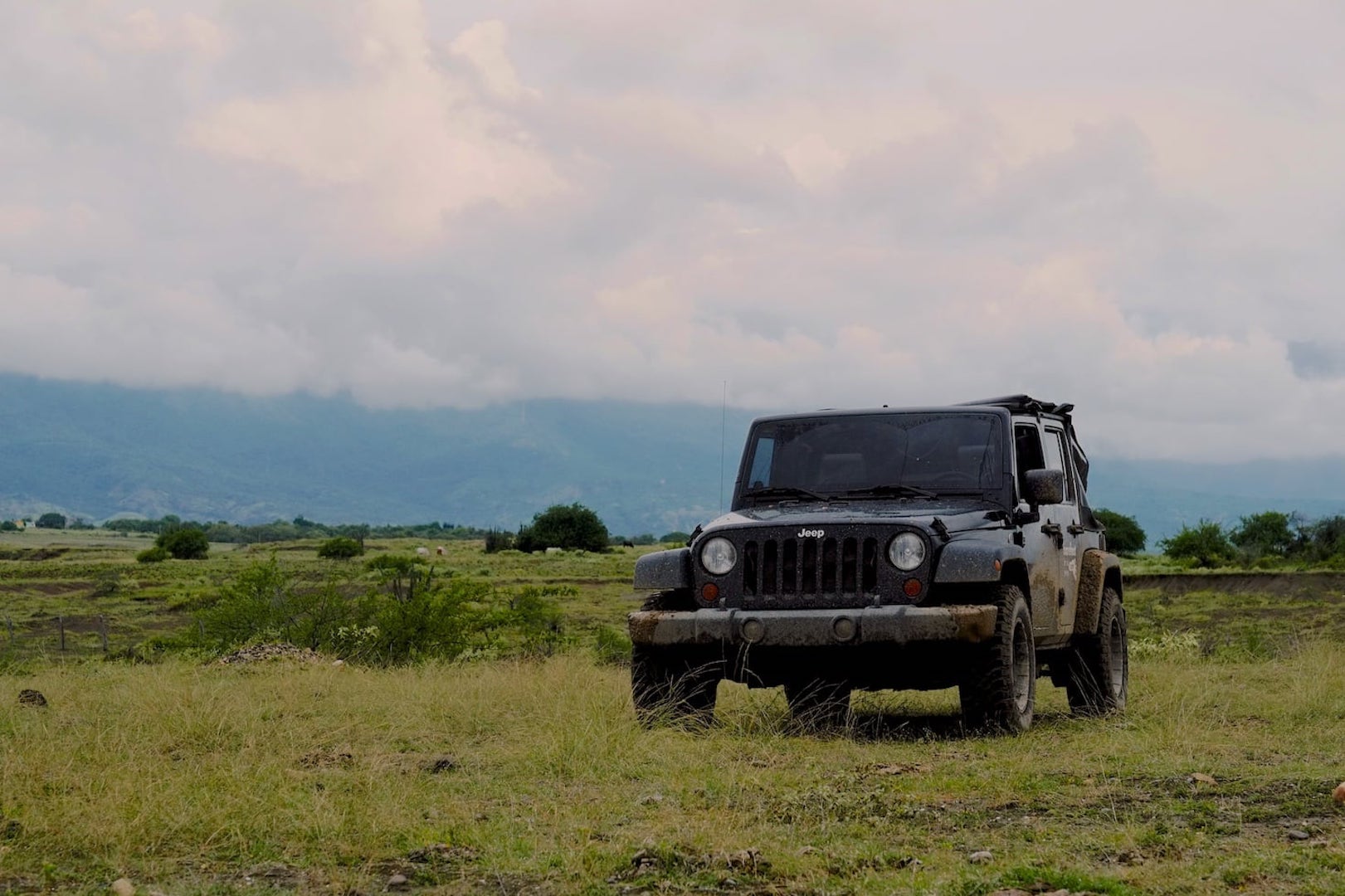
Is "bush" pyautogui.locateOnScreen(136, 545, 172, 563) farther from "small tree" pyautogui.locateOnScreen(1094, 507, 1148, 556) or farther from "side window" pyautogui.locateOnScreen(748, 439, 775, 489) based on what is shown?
"side window" pyautogui.locateOnScreen(748, 439, 775, 489)

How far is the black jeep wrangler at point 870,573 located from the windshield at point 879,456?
0.01 m

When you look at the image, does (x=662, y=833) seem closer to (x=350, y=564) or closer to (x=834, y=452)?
(x=834, y=452)

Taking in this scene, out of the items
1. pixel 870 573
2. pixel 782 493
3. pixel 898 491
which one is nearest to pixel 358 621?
pixel 782 493

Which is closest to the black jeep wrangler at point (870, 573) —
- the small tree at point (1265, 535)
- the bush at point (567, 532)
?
the small tree at point (1265, 535)

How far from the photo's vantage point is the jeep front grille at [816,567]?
10.1 metres

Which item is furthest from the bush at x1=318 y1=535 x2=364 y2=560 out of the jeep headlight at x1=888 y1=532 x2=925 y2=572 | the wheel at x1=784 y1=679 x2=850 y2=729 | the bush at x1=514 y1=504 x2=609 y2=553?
the jeep headlight at x1=888 y1=532 x2=925 y2=572

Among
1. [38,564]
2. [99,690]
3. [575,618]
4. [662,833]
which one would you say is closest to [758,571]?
[662,833]

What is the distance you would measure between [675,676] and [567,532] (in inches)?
3306

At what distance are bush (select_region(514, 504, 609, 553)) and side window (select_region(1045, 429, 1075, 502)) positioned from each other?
80185 millimetres

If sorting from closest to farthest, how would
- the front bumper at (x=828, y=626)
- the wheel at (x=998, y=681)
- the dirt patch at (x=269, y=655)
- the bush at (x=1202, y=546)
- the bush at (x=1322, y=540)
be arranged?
the front bumper at (x=828, y=626) → the wheel at (x=998, y=681) → the dirt patch at (x=269, y=655) → the bush at (x=1322, y=540) → the bush at (x=1202, y=546)

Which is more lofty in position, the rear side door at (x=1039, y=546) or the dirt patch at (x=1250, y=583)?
the rear side door at (x=1039, y=546)

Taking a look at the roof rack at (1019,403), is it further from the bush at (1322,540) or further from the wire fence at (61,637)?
the bush at (1322,540)

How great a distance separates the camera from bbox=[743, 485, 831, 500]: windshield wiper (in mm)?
11406

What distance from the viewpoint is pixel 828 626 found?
32.2 feet
